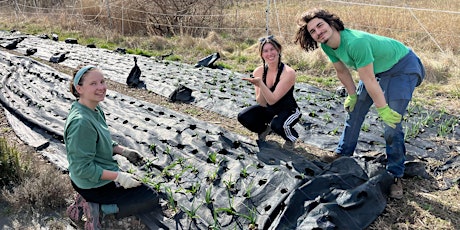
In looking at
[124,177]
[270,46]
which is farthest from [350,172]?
[124,177]

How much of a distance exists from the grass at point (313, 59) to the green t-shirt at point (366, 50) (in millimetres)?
1053

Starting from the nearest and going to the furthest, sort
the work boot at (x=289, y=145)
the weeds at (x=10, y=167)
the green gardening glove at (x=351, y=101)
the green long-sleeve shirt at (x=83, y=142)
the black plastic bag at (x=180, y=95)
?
the green long-sleeve shirt at (x=83, y=142)
the weeds at (x=10, y=167)
the green gardening glove at (x=351, y=101)
the work boot at (x=289, y=145)
the black plastic bag at (x=180, y=95)

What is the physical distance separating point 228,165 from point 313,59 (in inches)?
172

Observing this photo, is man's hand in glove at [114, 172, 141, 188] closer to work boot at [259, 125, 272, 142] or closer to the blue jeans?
work boot at [259, 125, 272, 142]

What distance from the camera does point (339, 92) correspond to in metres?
5.32

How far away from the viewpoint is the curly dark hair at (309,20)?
2668mm

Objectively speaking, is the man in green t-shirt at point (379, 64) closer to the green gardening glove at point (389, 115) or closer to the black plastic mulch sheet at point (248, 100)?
the green gardening glove at point (389, 115)

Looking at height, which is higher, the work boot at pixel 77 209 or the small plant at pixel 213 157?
the small plant at pixel 213 157

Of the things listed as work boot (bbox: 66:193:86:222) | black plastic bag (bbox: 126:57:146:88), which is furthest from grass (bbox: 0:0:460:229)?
black plastic bag (bbox: 126:57:146:88)

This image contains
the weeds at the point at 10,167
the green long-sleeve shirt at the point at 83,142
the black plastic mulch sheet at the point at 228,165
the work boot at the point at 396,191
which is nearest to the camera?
the green long-sleeve shirt at the point at 83,142

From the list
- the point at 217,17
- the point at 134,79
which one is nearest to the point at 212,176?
the point at 134,79

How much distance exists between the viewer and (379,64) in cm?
282

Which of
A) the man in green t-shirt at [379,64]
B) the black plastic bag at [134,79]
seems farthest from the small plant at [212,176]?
the black plastic bag at [134,79]

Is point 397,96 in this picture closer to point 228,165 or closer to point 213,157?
point 228,165
